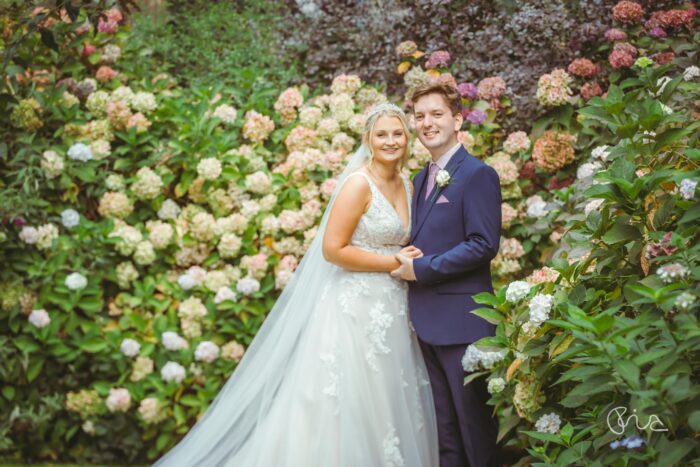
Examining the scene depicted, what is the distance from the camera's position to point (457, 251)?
10.3ft

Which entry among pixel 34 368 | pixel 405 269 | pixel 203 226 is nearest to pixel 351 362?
pixel 405 269

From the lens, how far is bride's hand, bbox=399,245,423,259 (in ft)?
10.9

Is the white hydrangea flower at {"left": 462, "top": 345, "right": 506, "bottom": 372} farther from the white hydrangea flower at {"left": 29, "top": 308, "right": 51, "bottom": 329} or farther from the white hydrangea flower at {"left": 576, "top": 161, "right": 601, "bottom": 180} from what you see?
the white hydrangea flower at {"left": 29, "top": 308, "right": 51, "bottom": 329}

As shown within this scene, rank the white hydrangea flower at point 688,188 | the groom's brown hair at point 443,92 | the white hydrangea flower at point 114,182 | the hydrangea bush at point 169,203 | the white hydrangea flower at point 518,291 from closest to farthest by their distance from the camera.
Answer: the white hydrangea flower at point 688,188 < the white hydrangea flower at point 518,291 < the groom's brown hair at point 443,92 < the hydrangea bush at point 169,203 < the white hydrangea flower at point 114,182

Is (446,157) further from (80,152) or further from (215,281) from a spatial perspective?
(80,152)

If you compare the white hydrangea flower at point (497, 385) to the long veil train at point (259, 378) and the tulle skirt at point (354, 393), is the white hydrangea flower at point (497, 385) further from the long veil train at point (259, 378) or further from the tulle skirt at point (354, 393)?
the long veil train at point (259, 378)

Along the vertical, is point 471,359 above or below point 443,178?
below

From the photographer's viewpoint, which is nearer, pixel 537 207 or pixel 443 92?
pixel 443 92

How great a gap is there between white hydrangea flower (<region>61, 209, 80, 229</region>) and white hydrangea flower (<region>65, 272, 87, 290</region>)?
38 centimetres

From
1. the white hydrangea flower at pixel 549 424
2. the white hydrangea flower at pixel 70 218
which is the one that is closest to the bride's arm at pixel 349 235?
the white hydrangea flower at pixel 549 424

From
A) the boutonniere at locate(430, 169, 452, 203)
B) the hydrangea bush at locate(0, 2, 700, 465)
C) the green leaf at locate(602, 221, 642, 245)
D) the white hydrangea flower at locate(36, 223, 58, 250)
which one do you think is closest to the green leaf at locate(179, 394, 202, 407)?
the hydrangea bush at locate(0, 2, 700, 465)

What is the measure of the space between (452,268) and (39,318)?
9.66 ft

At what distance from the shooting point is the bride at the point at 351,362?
10.7ft
